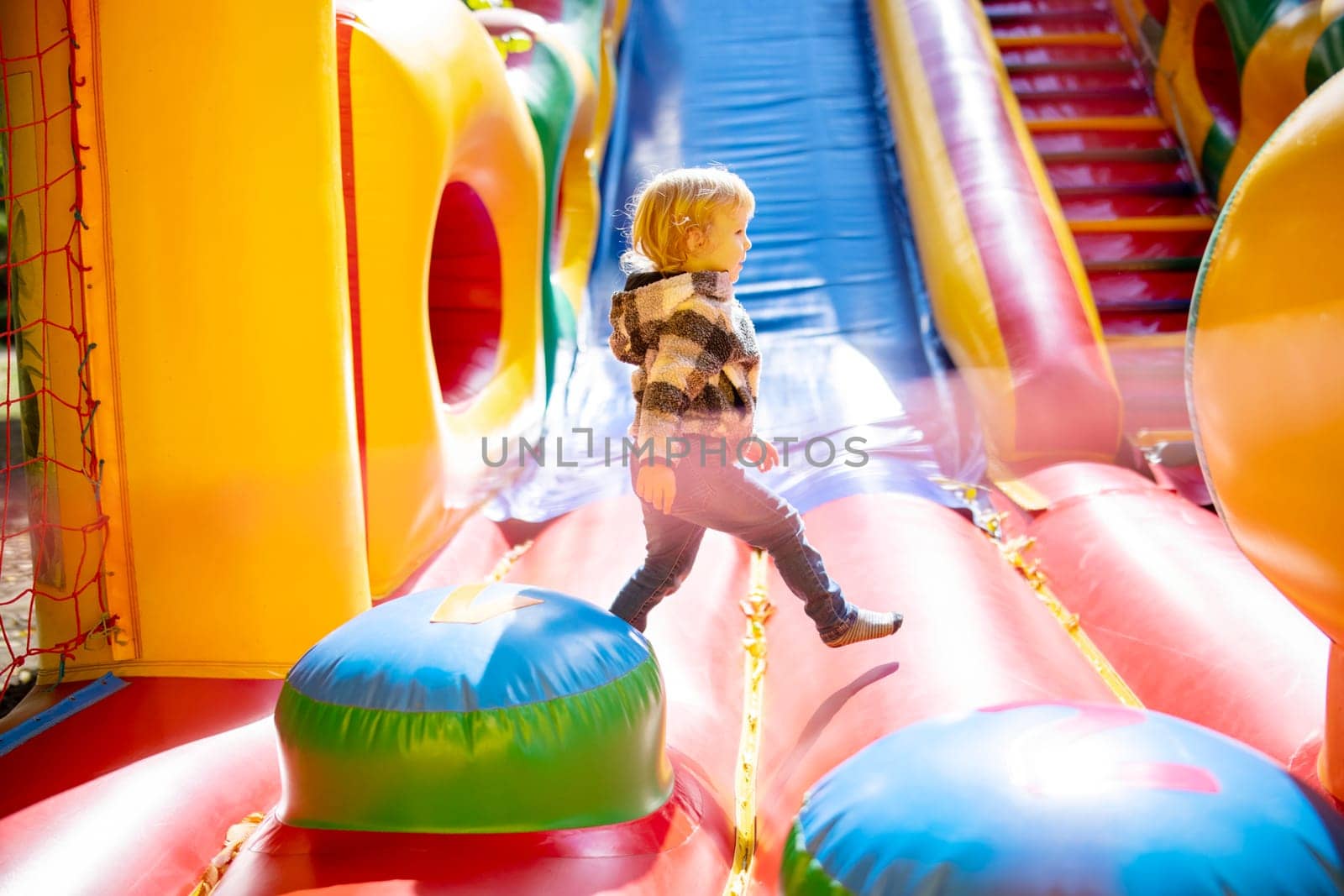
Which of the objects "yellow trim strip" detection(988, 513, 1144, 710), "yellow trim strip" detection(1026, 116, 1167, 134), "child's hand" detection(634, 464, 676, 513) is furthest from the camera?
"yellow trim strip" detection(1026, 116, 1167, 134)

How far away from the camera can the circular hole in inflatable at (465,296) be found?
9.52ft

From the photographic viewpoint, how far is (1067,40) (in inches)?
180

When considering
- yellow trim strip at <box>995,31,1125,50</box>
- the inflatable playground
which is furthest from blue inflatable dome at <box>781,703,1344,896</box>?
yellow trim strip at <box>995,31,1125,50</box>

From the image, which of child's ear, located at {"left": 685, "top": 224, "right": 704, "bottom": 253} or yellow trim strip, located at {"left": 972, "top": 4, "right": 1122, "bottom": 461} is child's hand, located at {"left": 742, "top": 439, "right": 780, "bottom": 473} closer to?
child's ear, located at {"left": 685, "top": 224, "right": 704, "bottom": 253}

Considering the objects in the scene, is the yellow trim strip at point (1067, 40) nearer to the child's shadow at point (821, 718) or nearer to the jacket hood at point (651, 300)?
the jacket hood at point (651, 300)

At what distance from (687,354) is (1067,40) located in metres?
3.57

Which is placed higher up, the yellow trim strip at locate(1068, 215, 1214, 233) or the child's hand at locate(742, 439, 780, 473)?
the yellow trim strip at locate(1068, 215, 1214, 233)

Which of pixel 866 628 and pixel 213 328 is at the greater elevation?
pixel 213 328

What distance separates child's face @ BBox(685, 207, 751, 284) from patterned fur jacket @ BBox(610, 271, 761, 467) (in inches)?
0.9

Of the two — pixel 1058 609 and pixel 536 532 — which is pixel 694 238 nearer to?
pixel 1058 609

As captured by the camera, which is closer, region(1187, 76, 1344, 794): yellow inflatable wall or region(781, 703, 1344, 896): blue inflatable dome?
region(781, 703, 1344, 896): blue inflatable dome

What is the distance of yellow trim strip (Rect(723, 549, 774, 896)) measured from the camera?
4.78 ft

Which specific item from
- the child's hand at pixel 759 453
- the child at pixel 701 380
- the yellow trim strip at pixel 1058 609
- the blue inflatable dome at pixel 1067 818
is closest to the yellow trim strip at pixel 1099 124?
the yellow trim strip at pixel 1058 609

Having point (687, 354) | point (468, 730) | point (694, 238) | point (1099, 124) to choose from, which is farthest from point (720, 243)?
point (1099, 124)
